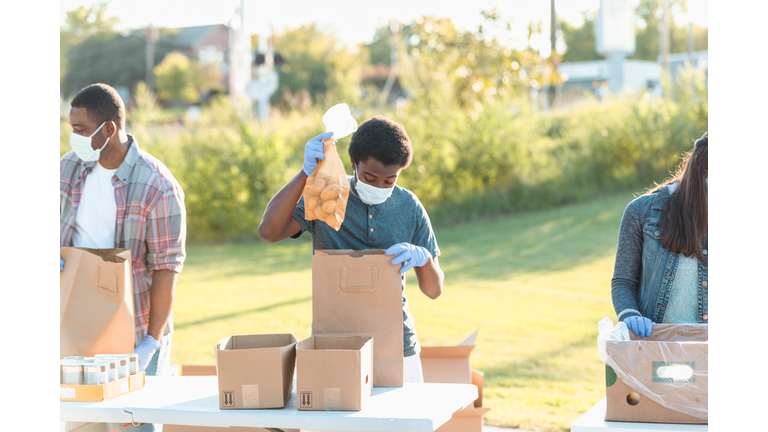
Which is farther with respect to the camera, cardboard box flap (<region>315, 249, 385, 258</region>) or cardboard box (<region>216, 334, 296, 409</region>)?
cardboard box flap (<region>315, 249, 385, 258</region>)

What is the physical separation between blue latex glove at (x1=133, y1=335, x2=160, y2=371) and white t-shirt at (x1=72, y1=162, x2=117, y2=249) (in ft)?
1.37

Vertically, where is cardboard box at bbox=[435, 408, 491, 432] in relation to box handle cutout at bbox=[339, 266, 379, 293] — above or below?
below

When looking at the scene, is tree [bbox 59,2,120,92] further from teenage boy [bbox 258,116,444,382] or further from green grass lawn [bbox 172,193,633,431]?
teenage boy [bbox 258,116,444,382]

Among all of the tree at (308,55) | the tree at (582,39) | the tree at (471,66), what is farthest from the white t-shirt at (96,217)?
the tree at (582,39)

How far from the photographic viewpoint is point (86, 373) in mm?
2385

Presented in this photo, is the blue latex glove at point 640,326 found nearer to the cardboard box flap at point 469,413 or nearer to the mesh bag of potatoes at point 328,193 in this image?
the cardboard box flap at point 469,413

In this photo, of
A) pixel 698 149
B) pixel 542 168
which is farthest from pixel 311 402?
pixel 542 168

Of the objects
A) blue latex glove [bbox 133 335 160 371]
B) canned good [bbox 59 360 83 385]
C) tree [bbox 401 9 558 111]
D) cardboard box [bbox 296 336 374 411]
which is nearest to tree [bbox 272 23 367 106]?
tree [bbox 401 9 558 111]

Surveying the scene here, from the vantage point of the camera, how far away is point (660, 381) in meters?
2.06

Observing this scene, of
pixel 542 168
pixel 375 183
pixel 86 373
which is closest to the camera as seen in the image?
pixel 86 373

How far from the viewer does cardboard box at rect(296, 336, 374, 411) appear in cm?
218

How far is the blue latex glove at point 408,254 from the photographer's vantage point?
2.36m
